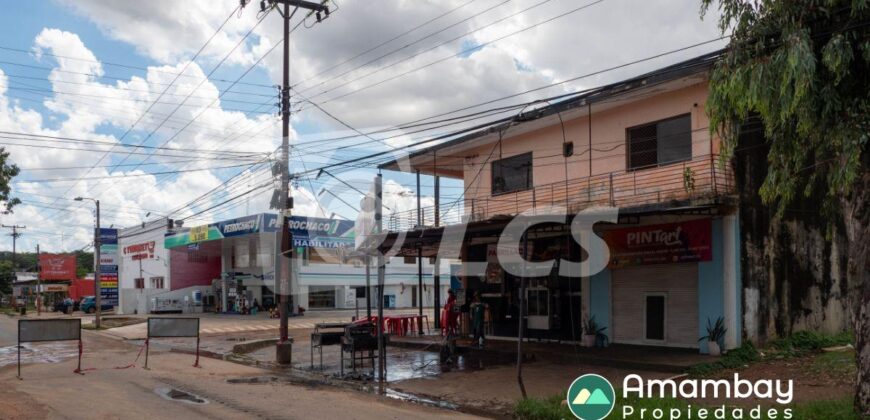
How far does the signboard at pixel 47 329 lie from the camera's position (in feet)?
52.8

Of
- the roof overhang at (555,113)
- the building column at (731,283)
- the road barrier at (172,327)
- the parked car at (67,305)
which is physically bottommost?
the parked car at (67,305)

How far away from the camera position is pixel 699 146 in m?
17.4

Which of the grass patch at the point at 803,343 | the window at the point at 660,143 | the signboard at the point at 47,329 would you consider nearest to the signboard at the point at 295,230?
the signboard at the point at 47,329

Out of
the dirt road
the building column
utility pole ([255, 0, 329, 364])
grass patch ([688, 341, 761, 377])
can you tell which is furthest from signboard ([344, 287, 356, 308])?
grass patch ([688, 341, 761, 377])

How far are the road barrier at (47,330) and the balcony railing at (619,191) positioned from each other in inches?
424

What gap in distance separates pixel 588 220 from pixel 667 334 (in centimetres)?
434

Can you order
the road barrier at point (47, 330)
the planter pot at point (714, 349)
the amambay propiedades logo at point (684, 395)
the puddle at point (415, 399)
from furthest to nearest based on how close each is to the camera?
the planter pot at point (714, 349) → the road barrier at point (47, 330) → the puddle at point (415, 399) → the amambay propiedades logo at point (684, 395)

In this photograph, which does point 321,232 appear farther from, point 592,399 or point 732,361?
point 592,399

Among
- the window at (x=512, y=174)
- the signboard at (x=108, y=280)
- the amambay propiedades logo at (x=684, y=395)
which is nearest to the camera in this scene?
the amambay propiedades logo at (x=684, y=395)

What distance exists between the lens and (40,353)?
2355 centimetres

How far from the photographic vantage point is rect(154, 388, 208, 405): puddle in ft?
41.3

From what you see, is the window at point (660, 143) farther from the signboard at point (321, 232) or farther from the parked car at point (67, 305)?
the parked car at point (67, 305)

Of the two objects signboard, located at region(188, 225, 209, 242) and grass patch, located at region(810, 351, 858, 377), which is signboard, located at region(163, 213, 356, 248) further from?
grass patch, located at region(810, 351, 858, 377)

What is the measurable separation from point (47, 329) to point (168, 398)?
19.2 ft
